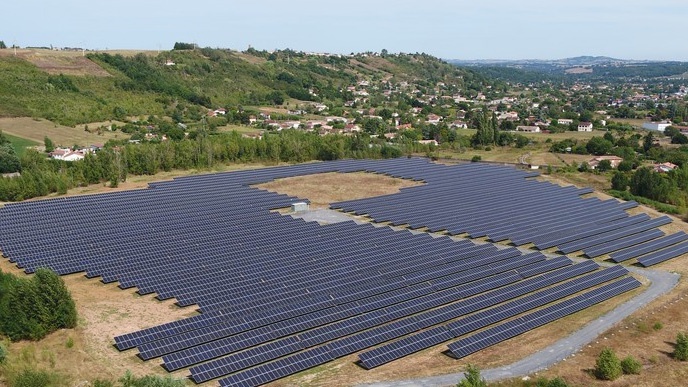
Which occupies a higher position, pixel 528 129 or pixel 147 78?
pixel 147 78

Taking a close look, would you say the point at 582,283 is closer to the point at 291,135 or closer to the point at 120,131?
the point at 291,135

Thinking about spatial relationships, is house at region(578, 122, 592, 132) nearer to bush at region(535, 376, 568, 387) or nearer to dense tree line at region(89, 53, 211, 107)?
dense tree line at region(89, 53, 211, 107)

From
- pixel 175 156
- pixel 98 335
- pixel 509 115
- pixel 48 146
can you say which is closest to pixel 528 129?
pixel 509 115

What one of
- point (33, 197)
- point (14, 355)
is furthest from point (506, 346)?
point (33, 197)

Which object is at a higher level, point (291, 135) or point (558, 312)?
point (291, 135)

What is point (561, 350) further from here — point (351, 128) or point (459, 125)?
point (459, 125)
